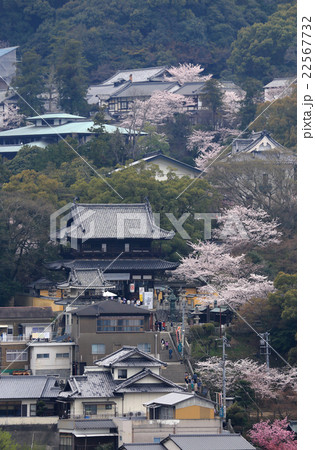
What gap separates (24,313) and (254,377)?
42.0 ft

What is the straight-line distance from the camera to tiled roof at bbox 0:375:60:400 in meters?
41.9

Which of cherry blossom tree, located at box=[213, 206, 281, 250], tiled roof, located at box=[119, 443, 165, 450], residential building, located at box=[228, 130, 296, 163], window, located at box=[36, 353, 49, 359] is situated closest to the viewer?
tiled roof, located at box=[119, 443, 165, 450]

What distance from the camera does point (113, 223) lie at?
5619cm

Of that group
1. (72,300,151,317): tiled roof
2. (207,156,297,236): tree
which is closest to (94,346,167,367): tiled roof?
(72,300,151,317): tiled roof

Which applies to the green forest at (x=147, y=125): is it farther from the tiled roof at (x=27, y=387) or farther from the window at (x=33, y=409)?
the window at (x=33, y=409)

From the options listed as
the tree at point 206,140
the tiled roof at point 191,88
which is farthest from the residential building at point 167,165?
the tiled roof at point 191,88

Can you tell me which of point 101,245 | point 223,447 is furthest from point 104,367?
point 101,245

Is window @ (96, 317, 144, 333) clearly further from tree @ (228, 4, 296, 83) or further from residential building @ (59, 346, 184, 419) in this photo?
tree @ (228, 4, 296, 83)

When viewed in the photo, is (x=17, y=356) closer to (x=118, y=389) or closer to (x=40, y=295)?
(x=40, y=295)

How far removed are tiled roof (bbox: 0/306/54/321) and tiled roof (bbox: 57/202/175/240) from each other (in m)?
5.11

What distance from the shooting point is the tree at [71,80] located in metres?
83.9

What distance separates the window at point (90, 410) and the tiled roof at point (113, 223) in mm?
16128

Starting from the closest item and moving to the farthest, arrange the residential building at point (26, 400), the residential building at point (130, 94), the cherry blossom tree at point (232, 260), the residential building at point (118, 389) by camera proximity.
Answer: the residential building at point (118, 389), the residential building at point (26, 400), the cherry blossom tree at point (232, 260), the residential building at point (130, 94)
